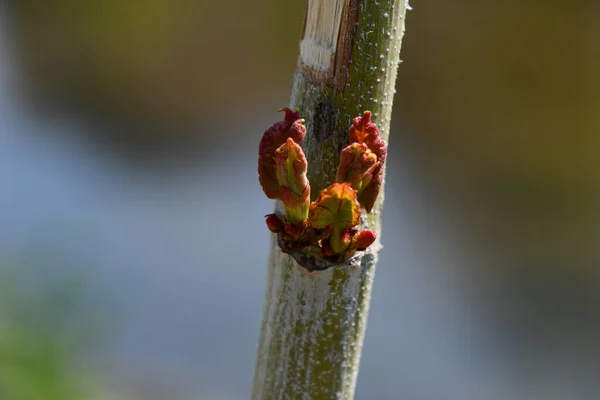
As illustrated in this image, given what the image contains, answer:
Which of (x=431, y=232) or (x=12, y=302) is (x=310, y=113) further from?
(x=431, y=232)

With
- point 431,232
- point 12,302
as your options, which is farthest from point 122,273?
point 431,232

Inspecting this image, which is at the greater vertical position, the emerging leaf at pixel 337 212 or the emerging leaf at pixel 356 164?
the emerging leaf at pixel 356 164

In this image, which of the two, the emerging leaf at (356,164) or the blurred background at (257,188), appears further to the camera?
the blurred background at (257,188)

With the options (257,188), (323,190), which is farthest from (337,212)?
(257,188)

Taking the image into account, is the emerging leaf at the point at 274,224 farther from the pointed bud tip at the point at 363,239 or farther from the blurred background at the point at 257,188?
the blurred background at the point at 257,188

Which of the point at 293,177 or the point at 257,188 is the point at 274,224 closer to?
the point at 293,177

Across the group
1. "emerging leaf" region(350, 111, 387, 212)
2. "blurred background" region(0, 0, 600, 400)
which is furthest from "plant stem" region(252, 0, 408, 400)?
"blurred background" region(0, 0, 600, 400)

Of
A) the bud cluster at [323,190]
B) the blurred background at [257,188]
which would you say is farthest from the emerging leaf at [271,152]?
the blurred background at [257,188]
